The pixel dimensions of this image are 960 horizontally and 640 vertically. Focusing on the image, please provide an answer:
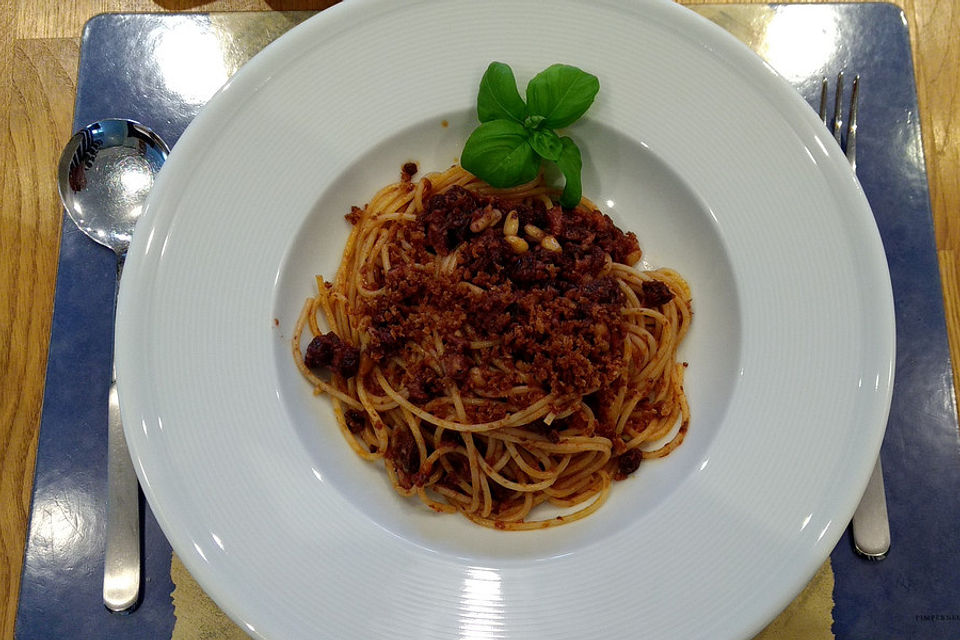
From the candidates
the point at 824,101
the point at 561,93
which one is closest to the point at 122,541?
the point at 561,93

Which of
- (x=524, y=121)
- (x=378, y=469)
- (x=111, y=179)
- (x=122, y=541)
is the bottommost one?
(x=122, y=541)

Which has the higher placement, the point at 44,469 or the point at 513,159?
the point at 513,159

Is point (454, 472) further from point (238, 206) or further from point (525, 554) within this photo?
point (238, 206)

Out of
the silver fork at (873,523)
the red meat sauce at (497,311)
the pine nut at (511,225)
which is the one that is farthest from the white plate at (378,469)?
the silver fork at (873,523)

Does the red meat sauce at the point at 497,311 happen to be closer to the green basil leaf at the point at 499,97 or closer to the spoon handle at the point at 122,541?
the green basil leaf at the point at 499,97

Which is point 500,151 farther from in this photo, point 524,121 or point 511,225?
point 511,225

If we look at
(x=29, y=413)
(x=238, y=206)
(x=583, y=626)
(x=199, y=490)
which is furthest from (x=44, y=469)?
(x=583, y=626)
